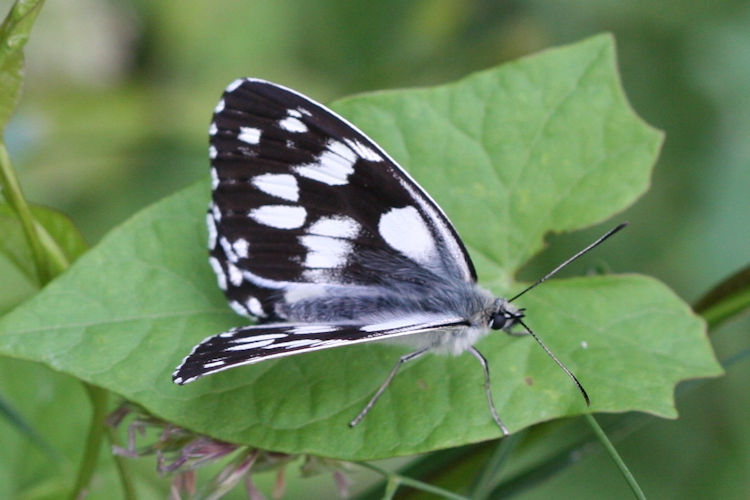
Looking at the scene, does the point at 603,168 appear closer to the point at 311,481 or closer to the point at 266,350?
the point at 266,350

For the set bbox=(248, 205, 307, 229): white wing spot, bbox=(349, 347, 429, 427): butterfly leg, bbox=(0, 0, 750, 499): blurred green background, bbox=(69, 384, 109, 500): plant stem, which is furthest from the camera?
bbox=(0, 0, 750, 499): blurred green background

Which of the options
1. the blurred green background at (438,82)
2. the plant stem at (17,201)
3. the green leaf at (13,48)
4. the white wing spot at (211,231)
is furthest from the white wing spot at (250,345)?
the blurred green background at (438,82)

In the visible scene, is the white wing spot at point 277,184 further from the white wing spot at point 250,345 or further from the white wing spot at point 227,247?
Result: the white wing spot at point 250,345

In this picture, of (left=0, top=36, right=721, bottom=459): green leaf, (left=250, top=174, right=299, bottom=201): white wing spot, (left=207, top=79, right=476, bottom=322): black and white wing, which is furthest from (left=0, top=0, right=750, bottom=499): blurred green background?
(left=250, top=174, right=299, bottom=201): white wing spot

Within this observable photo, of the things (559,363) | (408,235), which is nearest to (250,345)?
(408,235)

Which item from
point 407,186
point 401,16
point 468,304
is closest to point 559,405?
point 468,304

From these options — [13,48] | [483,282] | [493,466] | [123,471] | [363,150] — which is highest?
[13,48]

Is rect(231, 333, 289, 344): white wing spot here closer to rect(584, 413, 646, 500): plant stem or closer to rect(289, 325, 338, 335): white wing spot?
rect(289, 325, 338, 335): white wing spot

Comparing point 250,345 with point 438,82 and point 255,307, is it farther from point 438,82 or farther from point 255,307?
point 438,82
